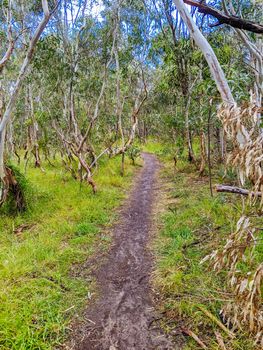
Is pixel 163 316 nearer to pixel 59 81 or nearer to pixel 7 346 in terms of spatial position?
pixel 7 346

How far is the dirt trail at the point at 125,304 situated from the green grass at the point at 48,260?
0.27 meters

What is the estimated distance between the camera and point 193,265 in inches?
159

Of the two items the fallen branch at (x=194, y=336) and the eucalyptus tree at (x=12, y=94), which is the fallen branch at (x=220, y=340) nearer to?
the fallen branch at (x=194, y=336)

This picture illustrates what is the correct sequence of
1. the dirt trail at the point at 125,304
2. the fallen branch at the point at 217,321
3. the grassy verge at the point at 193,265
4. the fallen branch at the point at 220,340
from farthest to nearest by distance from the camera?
1. the grassy verge at the point at 193,265
2. the dirt trail at the point at 125,304
3. the fallen branch at the point at 217,321
4. the fallen branch at the point at 220,340

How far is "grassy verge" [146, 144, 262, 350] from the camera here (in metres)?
3.05

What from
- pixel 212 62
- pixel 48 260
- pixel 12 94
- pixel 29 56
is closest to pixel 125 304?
pixel 48 260

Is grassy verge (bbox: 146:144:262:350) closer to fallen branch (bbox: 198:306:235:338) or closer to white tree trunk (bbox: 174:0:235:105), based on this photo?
fallen branch (bbox: 198:306:235:338)

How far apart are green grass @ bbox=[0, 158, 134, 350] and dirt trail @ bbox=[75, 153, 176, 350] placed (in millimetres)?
266

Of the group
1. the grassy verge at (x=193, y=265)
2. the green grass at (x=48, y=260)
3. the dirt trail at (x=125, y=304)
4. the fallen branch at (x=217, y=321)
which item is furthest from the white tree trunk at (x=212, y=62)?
the green grass at (x=48, y=260)

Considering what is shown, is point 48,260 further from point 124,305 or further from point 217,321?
point 217,321

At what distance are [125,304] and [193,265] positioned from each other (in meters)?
1.12

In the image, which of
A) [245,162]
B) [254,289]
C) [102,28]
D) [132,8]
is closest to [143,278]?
[254,289]

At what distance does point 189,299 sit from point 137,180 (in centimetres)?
830

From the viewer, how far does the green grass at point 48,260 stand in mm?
3051
